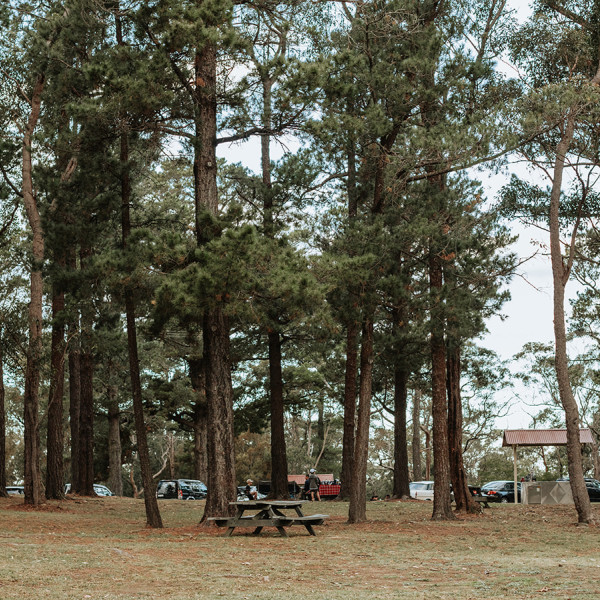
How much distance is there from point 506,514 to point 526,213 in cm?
814

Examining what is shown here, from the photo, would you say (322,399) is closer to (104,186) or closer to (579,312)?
(579,312)

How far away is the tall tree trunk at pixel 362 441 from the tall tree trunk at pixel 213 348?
2799 millimetres

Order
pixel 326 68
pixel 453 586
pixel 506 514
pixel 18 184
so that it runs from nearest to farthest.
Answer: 1. pixel 453 586
2. pixel 326 68
3. pixel 506 514
4. pixel 18 184

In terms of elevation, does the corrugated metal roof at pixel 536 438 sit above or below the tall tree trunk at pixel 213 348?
below

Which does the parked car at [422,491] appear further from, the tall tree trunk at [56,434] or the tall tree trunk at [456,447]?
the tall tree trunk at [56,434]

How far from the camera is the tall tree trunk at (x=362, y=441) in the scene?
16766 mm

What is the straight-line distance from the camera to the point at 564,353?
1814cm

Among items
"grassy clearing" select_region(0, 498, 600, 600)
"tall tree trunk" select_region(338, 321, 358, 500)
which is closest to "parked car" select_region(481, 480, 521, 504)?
"tall tree trunk" select_region(338, 321, 358, 500)

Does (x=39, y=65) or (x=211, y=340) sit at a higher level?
(x=39, y=65)

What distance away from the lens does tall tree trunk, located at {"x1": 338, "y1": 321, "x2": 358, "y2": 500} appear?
18219mm

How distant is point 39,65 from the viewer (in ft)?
60.1

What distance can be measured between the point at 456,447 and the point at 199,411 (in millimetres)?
15527

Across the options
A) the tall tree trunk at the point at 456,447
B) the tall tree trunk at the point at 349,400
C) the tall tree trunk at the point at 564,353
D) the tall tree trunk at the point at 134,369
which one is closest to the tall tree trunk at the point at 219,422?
the tall tree trunk at the point at 134,369

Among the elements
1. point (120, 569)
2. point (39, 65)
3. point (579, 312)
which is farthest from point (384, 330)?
point (120, 569)
